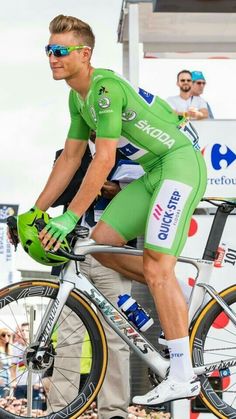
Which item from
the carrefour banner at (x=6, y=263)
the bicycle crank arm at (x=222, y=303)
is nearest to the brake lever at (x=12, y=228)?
the bicycle crank arm at (x=222, y=303)

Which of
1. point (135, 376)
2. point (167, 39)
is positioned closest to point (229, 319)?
point (135, 376)

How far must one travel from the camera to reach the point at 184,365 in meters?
5.60

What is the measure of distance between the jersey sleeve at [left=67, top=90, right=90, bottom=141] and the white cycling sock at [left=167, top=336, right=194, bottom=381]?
1.37 metres

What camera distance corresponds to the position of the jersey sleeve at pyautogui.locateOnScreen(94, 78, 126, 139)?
17.5ft

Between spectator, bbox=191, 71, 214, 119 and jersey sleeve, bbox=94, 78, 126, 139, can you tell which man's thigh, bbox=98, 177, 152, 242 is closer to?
jersey sleeve, bbox=94, 78, 126, 139

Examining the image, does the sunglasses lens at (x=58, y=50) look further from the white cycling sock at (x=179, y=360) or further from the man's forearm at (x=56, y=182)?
the white cycling sock at (x=179, y=360)

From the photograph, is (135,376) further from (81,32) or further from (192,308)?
(81,32)

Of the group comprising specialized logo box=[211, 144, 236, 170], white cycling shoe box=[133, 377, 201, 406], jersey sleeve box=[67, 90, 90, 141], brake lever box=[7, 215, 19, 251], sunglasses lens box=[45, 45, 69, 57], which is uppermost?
specialized logo box=[211, 144, 236, 170]

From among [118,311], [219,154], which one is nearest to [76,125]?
[118,311]

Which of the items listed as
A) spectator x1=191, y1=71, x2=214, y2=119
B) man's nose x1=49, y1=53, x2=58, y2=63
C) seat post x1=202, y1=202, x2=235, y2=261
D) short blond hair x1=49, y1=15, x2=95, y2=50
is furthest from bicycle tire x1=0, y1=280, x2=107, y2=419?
spectator x1=191, y1=71, x2=214, y2=119

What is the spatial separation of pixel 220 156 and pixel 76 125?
107 inches

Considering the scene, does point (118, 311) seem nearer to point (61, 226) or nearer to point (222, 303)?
point (222, 303)

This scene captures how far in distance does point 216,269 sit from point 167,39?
6916 mm

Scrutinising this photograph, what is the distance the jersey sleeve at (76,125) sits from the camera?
581 cm
